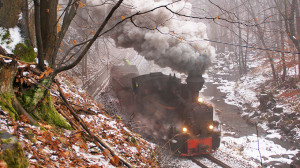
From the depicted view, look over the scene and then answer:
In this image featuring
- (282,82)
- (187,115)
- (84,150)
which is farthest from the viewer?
(282,82)

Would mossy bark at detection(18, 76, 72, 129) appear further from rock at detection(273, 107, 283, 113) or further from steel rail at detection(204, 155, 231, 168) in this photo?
rock at detection(273, 107, 283, 113)

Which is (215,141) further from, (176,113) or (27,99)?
(27,99)

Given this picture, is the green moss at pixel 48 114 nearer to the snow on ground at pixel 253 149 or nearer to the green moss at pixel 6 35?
the green moss at pixel 6 35

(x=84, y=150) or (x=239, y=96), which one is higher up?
(x=84, y=150)

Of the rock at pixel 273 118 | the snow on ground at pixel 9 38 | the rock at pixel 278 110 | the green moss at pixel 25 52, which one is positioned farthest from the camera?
the rock at pixel 278 110

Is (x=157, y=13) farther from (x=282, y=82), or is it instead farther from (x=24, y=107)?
(x=282, y=82)

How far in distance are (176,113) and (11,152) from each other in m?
8.31

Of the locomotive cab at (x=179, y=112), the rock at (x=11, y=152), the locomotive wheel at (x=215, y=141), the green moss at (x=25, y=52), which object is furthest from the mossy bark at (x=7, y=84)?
the locomotive wheel at (x=215, y=141)

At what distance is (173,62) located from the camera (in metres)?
11.9

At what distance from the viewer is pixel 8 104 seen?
8.85 feet

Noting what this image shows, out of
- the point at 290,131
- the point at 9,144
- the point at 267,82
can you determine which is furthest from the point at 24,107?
the point at 267,82

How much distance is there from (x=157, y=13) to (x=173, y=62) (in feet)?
10.3

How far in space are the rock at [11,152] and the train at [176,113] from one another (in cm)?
688

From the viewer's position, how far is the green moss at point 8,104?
260cm
